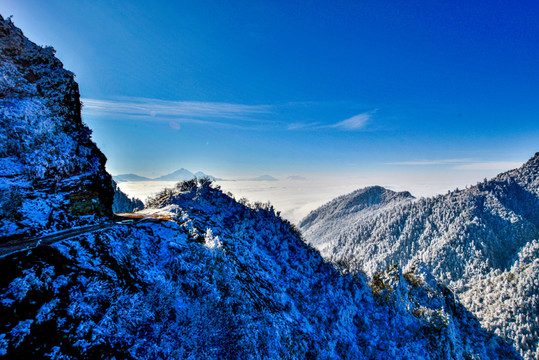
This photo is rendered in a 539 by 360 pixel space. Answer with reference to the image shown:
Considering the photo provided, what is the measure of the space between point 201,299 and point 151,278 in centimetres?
384

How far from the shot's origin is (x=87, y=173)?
2058 cm

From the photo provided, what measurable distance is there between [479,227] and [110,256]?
248122 mm

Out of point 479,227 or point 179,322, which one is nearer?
point 179,322

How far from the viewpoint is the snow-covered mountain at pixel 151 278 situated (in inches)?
464

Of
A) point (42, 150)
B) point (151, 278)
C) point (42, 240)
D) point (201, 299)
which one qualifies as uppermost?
point (42, 150)

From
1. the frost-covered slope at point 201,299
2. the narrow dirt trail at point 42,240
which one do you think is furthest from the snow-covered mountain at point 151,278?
the narrow dirt trail at point 42,240

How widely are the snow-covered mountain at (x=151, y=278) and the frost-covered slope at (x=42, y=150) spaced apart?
0.33ft

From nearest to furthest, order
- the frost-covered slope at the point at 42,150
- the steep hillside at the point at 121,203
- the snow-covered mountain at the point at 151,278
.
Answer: the snow-covered mountain at the point at 151,278, the frost-covered slope at the point at 42,150, the steep hillside at the point at 121,203

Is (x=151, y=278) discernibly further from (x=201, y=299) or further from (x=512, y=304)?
(x=512, y=304)

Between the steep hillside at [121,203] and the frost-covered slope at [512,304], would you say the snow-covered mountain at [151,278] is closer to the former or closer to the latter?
the steep hillside at [121,203]

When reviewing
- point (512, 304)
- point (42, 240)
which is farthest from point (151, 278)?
point (512, 304)

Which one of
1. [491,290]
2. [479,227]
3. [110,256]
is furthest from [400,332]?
[479,227]

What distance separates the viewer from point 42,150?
1873cm

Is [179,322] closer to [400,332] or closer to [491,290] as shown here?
[400,332]
